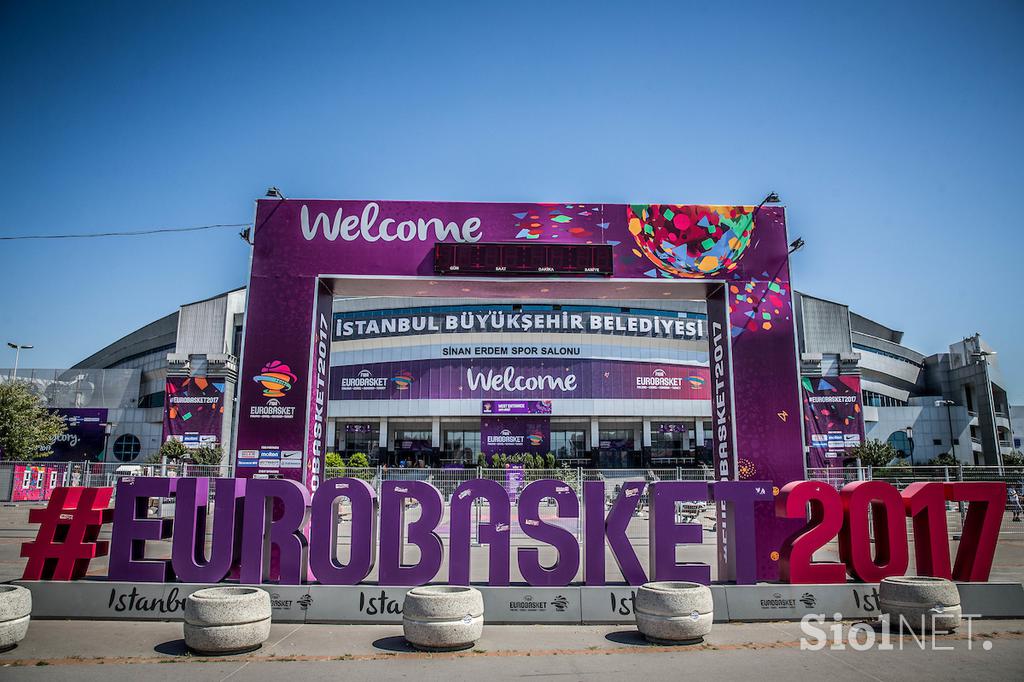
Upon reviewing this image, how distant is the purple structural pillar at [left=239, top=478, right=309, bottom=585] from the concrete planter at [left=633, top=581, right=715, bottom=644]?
551cm

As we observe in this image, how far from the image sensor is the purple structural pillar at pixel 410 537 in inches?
423

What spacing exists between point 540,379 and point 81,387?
147 ft

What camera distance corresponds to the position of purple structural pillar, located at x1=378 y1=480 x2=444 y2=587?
35.3 feet

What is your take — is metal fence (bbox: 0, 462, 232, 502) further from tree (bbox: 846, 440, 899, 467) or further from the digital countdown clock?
tree (bbox: 846, 440, 899, 467)

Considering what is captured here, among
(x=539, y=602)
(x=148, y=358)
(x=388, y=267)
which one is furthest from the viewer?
(x=148, y=358)

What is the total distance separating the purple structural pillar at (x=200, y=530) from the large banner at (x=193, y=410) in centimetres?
4656

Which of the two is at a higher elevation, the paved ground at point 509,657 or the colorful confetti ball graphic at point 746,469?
the colorful confetti ball graphic at point 746,469

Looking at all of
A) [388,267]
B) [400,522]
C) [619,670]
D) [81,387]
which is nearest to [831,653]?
[619,670]

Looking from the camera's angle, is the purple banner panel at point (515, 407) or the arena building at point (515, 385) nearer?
the purple banner panel at point (515, 407)

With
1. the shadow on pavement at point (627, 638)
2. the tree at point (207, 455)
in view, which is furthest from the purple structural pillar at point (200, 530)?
the tree at point (207, 455)

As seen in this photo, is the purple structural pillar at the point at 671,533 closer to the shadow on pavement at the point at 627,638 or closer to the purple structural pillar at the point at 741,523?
the purple structural pillar at the point at 741,523

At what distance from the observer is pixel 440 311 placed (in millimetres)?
53844

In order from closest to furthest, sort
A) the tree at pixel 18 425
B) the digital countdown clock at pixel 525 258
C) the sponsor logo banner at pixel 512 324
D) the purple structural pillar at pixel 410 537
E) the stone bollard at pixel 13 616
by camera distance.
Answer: the stone bollard at pixel 13 616
the purple structural pillar at pixel 410 537
the digital countdown clock at pixel 525 258
the tree at pixel 18 425
the sponsor logo banner at pixel 512 324

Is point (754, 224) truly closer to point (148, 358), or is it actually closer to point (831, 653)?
point (831, 653)
